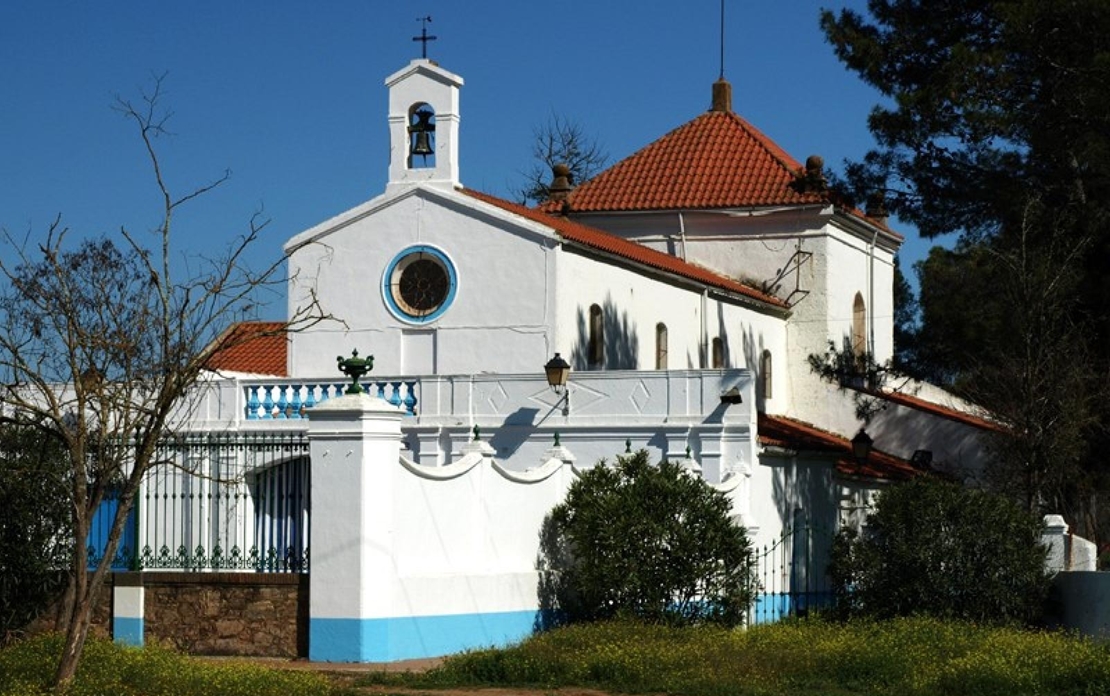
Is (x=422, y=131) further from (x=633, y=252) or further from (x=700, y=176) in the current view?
(x=700, y=176)

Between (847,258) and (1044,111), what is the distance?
44.0ft

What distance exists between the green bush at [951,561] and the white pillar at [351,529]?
22.9ft

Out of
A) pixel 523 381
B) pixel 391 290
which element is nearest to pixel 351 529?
pixel 523 381

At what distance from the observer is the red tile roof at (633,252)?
30892 mm

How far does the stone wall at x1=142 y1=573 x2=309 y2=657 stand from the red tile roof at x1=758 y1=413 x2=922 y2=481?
9.87 m

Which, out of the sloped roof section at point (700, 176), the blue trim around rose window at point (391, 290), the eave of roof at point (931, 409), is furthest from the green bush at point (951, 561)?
the sloped roof section at point (700, 176)

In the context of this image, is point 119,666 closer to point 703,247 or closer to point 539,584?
point 539,584

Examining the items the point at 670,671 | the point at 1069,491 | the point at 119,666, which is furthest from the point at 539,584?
the point at 1069,491

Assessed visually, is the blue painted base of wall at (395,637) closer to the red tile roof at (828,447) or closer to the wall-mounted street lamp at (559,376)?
the wall-mounted street lamp at (559,376)

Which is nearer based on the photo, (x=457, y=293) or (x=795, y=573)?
(x=795, y=573)

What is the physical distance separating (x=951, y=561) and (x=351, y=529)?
7.95 meters

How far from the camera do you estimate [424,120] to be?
30.6 metres

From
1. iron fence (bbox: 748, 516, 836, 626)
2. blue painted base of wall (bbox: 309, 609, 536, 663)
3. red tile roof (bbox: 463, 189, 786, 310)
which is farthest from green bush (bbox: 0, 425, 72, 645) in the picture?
red tile roof (bbox: 463, 189, 786, 310)

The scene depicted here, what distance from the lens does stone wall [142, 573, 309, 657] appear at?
19.5 m
